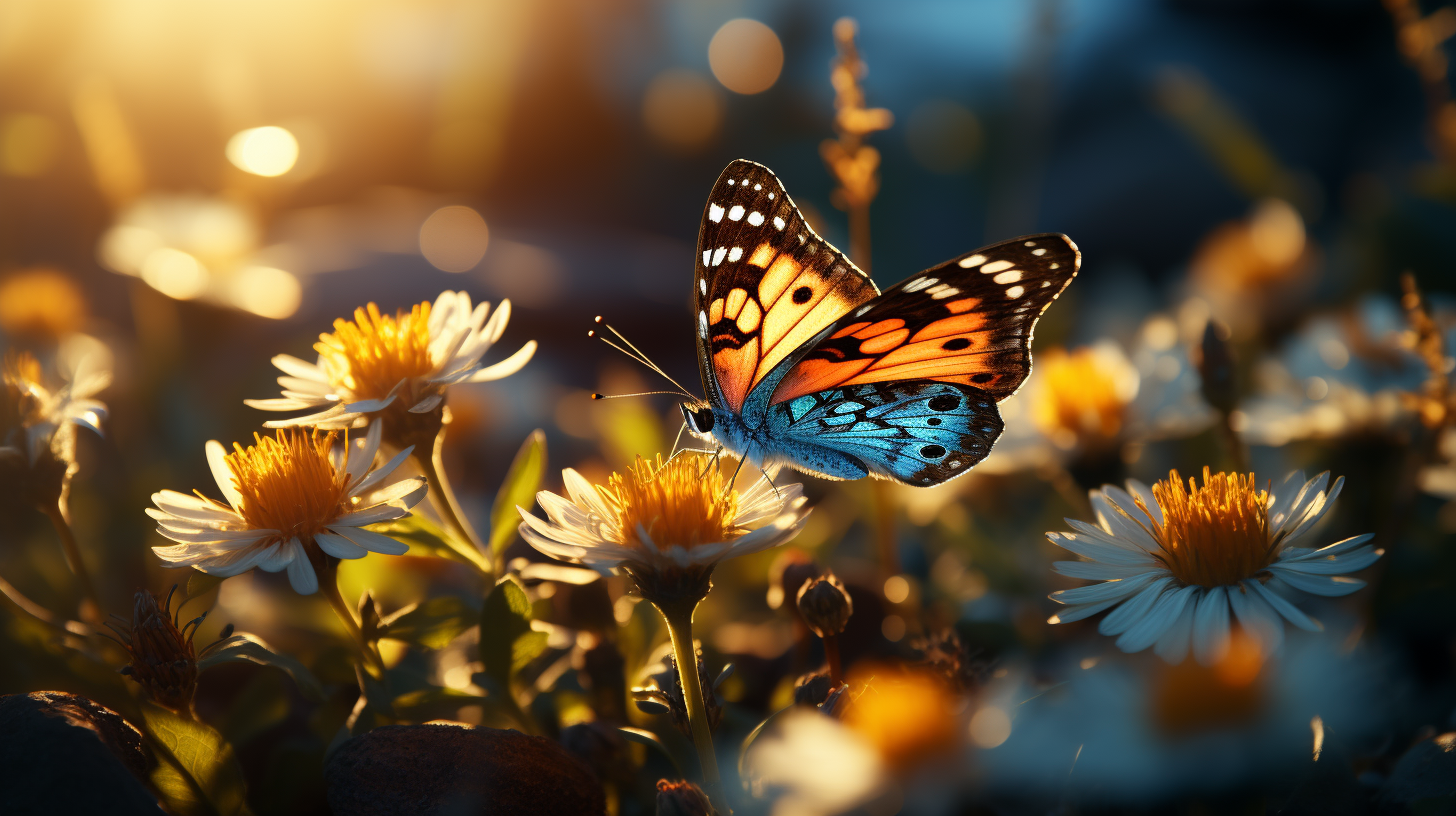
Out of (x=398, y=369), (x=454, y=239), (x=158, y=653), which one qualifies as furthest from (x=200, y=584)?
(x=454, y=239)

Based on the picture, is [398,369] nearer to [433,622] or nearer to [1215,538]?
[433,622]

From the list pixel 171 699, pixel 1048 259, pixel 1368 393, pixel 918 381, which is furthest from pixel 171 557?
pixel 1368 393

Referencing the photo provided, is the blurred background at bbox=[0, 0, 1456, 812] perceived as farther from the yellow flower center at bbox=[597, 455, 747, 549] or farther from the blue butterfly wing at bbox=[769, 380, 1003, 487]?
the yellow flower center at bbox=[597, 455, 747, 549]

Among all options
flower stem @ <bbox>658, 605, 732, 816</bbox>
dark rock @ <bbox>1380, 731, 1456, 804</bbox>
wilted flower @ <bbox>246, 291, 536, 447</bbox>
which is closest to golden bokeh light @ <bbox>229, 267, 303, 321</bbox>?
wilted flower @ <bbox>246, 291, 536, 447</bbox>

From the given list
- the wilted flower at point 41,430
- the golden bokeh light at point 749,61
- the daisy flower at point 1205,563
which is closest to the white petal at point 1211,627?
the daisy flower at point 1205,563

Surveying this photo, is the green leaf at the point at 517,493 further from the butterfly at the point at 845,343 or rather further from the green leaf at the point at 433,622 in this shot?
the butterfly at the point at 845,343

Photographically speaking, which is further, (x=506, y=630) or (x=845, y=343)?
(x=845, y=343)
